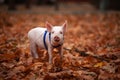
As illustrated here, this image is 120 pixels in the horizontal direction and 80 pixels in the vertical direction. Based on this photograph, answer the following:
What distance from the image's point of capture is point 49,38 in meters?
5.75

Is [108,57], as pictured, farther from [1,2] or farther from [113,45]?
[1,2]

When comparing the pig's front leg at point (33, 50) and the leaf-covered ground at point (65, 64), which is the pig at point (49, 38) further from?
the leaf-covered ground at point (65, 64)

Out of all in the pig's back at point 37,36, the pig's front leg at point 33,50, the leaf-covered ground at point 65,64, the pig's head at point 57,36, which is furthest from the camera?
the pig's front leg at point 33,50

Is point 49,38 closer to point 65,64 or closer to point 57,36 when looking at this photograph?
point 57,36

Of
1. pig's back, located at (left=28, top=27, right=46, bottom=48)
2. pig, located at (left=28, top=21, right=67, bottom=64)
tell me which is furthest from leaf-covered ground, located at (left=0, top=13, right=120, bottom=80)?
pig's back, located at (left=28, top=27, right=46, bottom=48)

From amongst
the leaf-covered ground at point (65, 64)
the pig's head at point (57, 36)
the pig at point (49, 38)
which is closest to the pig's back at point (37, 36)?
the pig at point (49, 38)

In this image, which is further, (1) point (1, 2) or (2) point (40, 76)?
(1) point (1, 2)

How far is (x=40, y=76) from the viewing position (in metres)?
5.33

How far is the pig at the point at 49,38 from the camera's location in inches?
217

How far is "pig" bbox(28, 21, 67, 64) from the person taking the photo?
5508 mm

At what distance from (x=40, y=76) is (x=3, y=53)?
178cm

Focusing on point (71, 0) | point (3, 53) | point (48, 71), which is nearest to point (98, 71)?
point (48, 71)

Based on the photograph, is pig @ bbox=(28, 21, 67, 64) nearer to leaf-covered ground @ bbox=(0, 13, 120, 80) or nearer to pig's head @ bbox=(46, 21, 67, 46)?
pig's head @ bbox=(46, 21, 67, 46)

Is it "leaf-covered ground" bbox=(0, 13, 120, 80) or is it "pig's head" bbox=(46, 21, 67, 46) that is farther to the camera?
"pig's head" bbox=(46, 21, 67, 46)
